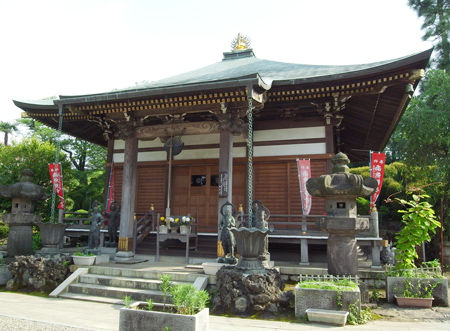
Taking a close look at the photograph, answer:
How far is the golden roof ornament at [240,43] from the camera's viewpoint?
1770cm

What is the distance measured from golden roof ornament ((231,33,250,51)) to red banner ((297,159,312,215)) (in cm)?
941

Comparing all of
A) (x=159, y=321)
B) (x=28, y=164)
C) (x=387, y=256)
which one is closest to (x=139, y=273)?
(x=159, y=321)

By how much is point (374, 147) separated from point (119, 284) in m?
13.7

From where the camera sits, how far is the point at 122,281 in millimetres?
8148

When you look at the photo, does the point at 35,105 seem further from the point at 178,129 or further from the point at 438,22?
the point at 438,22

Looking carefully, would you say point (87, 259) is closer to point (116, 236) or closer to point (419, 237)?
point (116, 236)

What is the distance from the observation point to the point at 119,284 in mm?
8180

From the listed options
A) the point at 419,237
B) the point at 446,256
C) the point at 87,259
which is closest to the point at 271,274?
the point at 419,237

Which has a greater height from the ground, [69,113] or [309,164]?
[69,113]

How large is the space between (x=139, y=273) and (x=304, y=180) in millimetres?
5554

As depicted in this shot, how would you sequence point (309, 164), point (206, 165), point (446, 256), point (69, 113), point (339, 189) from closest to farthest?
point (339, 189), point (309, 164), point (69, 113), point (206, 165), point (446, 256)

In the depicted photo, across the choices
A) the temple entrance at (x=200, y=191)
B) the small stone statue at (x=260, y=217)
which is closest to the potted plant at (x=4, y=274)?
the temple entrance at (x=200, y=191)

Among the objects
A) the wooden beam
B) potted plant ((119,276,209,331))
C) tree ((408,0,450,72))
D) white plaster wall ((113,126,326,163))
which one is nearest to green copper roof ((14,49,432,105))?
the wooden beam

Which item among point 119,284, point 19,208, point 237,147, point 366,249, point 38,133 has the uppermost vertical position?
point 38,133
